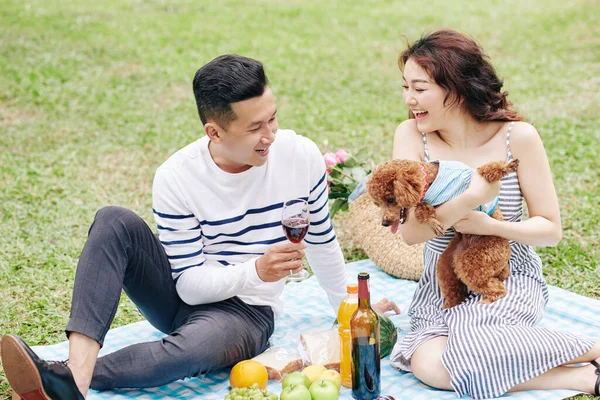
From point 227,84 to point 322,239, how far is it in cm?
97

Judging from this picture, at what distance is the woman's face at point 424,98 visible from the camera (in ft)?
12.2

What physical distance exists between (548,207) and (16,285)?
3.40m

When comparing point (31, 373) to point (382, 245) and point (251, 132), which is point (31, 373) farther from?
point (382, 245)

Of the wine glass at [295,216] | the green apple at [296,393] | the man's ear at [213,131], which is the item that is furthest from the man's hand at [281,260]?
the man's ear at [213,131]

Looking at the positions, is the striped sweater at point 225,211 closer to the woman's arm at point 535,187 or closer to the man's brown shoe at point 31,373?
the man's brown shoe at point 31,373

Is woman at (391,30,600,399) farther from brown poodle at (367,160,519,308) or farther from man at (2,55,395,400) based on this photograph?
man at (2,55,395,400)

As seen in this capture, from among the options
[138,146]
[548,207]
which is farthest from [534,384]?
[138,146]

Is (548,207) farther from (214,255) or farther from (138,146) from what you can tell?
(138,146)

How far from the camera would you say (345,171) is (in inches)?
213

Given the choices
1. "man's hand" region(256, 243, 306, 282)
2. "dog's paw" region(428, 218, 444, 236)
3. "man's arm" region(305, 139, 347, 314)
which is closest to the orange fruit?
"man's hand" region(256, 243, 306, 282)

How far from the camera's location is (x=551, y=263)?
5.19 m

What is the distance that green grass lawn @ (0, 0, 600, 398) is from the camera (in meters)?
5.55

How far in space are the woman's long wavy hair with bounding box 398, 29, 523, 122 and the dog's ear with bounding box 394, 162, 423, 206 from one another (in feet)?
2.02

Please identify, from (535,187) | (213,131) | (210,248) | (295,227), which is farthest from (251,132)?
(535,187)
